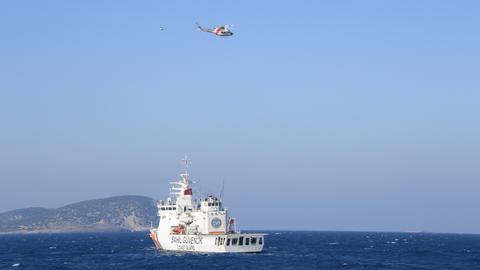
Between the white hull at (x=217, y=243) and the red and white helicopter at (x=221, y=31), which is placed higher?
the red and white helicopter at (x=221, y=31)

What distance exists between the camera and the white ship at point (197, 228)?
119 meters

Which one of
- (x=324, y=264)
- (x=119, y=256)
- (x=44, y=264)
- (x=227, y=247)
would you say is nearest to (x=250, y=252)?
(x=227, y=247)

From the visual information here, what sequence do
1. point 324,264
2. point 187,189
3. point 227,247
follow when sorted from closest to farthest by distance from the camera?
point 324,264 → point 227,247 → point 187,189

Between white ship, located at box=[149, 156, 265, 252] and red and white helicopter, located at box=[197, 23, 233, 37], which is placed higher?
red and white helicopter, located at box=[197, 23, 233, 37]

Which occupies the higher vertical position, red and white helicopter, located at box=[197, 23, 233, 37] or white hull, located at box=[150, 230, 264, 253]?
red and white helicopter, located at box=[197, 23, 233, 37]

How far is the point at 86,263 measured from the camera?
376 ft

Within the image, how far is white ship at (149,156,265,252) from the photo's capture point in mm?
119000

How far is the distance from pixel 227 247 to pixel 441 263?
3332 centimetres

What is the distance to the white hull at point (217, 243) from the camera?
11788cm

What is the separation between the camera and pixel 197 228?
123938 mm

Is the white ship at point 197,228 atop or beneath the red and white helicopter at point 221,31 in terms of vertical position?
beneath

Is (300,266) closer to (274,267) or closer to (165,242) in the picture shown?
(274,267)

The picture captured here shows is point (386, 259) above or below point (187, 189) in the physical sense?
below

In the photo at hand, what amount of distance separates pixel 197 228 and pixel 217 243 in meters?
7.01
